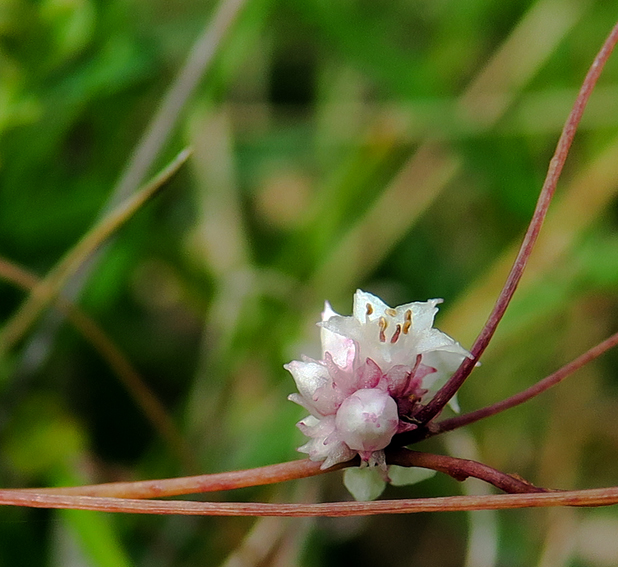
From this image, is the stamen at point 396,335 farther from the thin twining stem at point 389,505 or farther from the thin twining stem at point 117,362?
the thin twining stem at point 117,362

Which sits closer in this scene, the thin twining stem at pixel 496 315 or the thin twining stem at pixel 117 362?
the thin twining stem at pixel 496 315

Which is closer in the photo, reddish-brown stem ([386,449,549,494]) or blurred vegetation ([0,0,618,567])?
reddish-brown stem ([386,449,549,494])

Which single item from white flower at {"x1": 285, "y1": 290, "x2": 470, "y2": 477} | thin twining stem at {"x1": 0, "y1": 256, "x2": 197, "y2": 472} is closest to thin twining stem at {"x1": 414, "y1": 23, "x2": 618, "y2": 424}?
white flower at {"x1": 285, "y1": 290, "x2": 470, "y2": 477}

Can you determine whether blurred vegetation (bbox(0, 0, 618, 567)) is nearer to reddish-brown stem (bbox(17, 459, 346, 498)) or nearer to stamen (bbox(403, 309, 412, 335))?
reddish-brown stem (bbox(17, 459, 346, 498))

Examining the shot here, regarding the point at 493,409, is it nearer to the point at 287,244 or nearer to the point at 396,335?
the point at 396,335

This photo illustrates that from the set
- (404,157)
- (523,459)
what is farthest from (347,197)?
(523,459)

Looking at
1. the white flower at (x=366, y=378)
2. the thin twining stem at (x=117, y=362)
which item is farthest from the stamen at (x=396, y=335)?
the thin twining stem at (x=117, y=362)

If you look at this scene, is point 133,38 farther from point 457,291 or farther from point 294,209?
point 457,291
